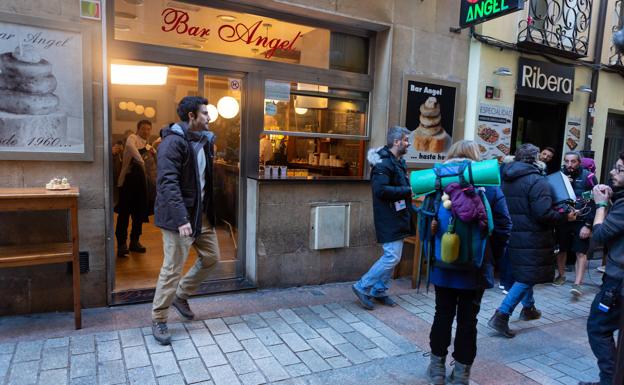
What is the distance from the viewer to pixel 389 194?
4.30 meters

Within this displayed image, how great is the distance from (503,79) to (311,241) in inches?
149

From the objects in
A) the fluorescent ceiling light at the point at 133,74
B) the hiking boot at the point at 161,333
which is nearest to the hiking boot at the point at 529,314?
the hiking boot at the point at 161,333

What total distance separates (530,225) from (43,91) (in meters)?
4.47

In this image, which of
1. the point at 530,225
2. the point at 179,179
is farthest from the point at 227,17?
the point at 530,225

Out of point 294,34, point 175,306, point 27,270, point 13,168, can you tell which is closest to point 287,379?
point 175,306

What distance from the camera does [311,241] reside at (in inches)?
205

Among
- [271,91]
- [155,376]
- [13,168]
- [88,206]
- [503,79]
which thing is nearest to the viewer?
[155,376]

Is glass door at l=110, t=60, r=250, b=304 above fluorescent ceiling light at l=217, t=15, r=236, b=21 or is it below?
below

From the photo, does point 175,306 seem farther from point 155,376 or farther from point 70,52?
point 70,52

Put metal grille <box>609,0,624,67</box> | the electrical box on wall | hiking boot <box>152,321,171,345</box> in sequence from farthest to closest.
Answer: metal grille <box>609,0,624,67</box> < the electrical box on wall < hiking boot <box>152,321,171,345</box>

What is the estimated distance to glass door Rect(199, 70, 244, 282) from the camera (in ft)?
16.4

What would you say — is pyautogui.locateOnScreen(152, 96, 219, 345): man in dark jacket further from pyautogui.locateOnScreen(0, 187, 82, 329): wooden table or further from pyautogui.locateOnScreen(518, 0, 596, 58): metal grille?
pyautogui.locateOnScreen(518, 0, 596, 58): metal grille

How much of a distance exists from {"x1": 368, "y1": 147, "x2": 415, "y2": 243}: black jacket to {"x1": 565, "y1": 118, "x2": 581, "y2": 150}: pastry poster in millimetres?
4414

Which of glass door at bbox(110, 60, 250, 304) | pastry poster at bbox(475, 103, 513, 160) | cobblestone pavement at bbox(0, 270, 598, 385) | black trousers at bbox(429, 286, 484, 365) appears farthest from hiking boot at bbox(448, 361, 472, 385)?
pastry poster at bbox(475, 103, 513, 160)
